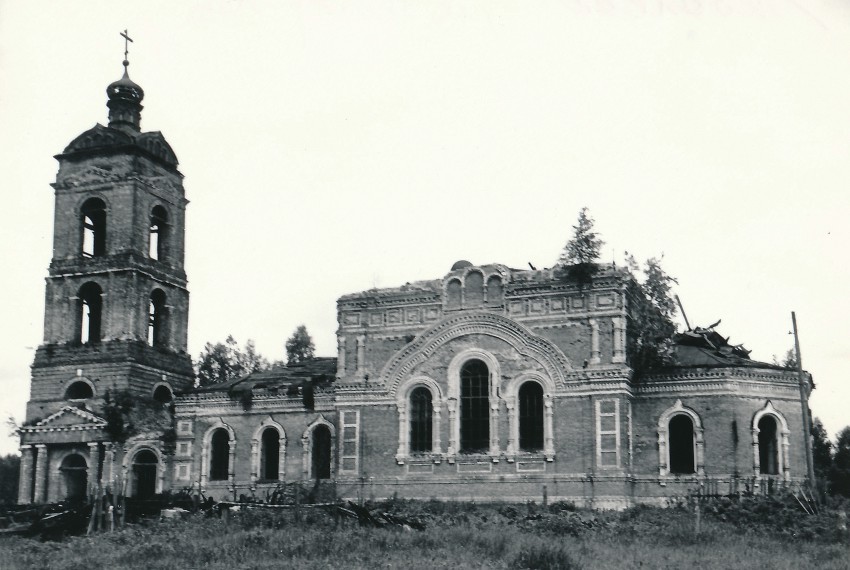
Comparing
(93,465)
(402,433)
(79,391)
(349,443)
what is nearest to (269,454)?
(349,443)

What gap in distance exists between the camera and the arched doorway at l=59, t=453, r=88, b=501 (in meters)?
38.9

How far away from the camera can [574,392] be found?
32.0m

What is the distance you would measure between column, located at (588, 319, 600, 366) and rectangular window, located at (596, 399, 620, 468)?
1.18m

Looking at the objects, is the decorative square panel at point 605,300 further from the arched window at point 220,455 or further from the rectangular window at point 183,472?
the rectangular window at point 183,472

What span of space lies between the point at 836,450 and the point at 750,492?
20.4m

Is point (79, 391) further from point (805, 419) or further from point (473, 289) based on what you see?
point (805, 419)

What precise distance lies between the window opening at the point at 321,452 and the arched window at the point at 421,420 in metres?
3.62

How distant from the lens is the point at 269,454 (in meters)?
37.5

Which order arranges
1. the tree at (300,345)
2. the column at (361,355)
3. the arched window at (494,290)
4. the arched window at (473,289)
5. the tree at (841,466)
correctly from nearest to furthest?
the arched window at (494,290) < the arched window at (473,289) < the column at (361,355) < the tree at (841,466) < the tree at (300,345)

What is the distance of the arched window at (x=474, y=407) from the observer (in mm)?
33062

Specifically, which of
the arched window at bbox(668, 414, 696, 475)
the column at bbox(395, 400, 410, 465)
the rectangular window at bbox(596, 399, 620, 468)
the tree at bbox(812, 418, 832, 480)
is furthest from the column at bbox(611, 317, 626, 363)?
the tree at bbox(812, 418, 832, 480)

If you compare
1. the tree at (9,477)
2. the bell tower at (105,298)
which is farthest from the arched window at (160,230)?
the tree at (9,477)

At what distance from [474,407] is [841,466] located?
847 inches

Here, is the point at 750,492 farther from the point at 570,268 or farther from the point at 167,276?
the point at 167,276
